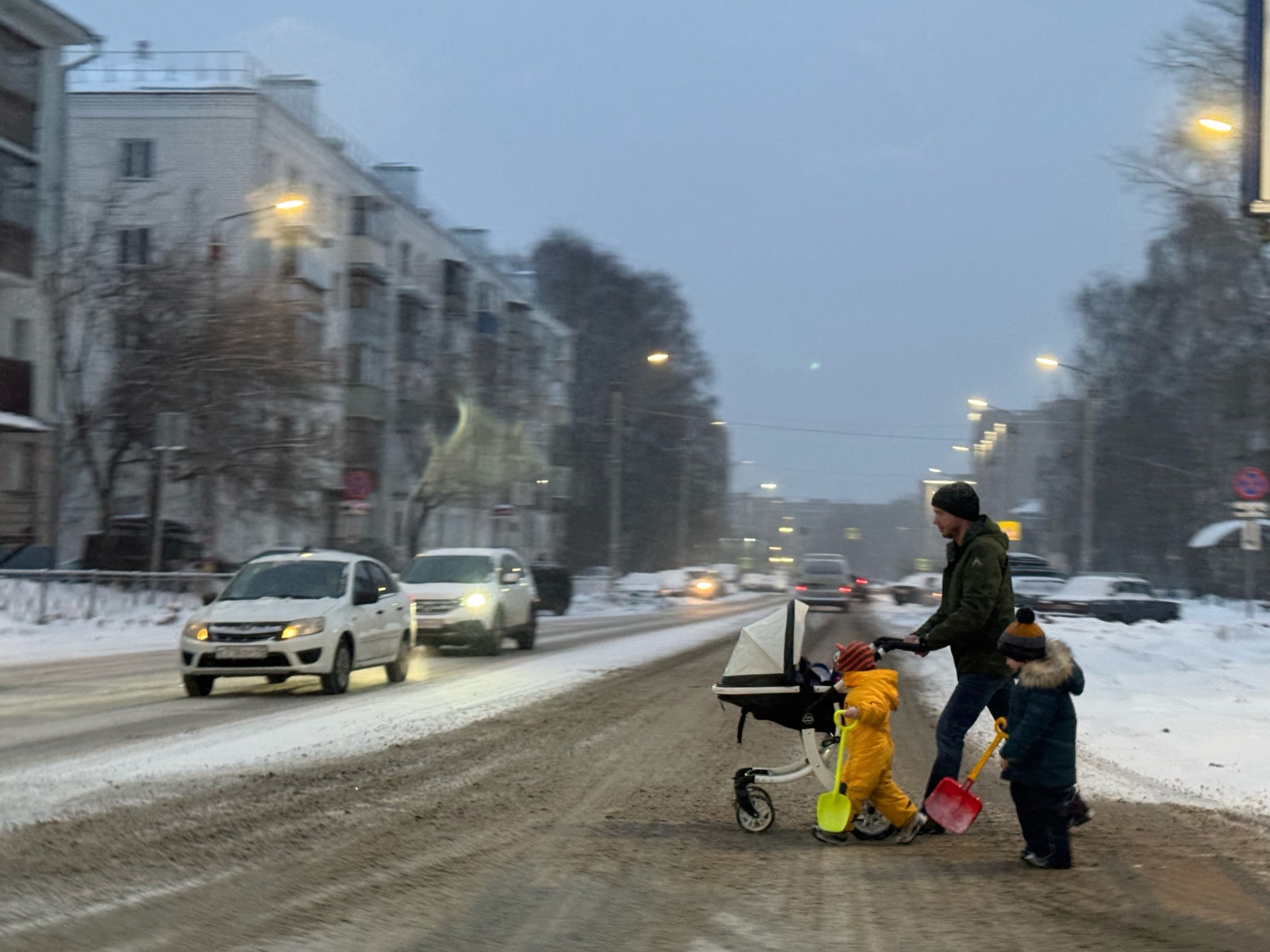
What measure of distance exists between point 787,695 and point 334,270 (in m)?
49.5

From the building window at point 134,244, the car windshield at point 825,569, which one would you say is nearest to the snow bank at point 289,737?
the car windshield at point 825,569

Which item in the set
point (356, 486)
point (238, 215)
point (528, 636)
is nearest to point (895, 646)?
point (528, 636)

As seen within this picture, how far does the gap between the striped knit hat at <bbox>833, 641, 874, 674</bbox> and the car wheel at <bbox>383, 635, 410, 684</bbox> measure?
10.9 metres

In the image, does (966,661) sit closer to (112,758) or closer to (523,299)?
(112,758)

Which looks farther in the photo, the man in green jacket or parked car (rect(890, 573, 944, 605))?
parked car (rect(890, 573, 944, 605))

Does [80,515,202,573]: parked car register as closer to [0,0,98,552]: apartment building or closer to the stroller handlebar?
[0,0,98,552]: apartment building

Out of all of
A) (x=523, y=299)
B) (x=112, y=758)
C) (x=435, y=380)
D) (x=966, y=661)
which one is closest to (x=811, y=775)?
(x=966, y=661)

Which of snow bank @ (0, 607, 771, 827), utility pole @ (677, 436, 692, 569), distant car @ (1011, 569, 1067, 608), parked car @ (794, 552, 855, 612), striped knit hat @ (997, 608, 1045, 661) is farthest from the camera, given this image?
utility pole @ (677, 436, 692, 569)

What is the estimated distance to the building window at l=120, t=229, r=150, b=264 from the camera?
4550cm

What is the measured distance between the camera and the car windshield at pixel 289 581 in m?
16.8

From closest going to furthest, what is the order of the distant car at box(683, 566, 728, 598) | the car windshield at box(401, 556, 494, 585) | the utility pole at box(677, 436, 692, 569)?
the car windshield at box(401, 556, 494, 585) → the distant car at box(683, 566, 728, 598) → the utility pole at box(677, 436, 692, 569)

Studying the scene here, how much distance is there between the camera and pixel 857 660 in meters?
7.43

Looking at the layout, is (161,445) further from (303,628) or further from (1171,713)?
(1171,713)

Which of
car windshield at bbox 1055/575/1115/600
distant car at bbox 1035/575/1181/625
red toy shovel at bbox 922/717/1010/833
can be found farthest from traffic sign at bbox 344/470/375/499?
red toy shovel at bbox 922/717/1010/833
